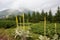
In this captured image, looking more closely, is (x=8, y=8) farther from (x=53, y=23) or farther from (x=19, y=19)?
(x=53, y=23)

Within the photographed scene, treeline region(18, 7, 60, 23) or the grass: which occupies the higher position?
treeline region(18, 7, 60, 23)

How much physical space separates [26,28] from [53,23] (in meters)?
0.42

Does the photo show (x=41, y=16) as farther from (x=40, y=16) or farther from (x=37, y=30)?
(x=37, y=30)

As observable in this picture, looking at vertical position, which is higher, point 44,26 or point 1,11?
point 1,11

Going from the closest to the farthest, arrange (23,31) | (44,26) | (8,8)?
1. (23,31)
2. (44,26)
3. (8,8)

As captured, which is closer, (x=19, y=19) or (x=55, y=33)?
(x=55, y=33)

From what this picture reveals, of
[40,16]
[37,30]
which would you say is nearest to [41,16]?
[40,16]

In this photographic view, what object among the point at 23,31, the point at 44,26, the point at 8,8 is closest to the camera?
the point at 23,31

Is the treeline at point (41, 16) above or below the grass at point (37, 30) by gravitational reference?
above

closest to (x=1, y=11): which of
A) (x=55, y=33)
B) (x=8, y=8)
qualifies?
(x=8, y=8)

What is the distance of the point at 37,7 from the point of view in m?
2.61

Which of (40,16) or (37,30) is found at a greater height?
(40,16)

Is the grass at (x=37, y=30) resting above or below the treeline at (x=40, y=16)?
below

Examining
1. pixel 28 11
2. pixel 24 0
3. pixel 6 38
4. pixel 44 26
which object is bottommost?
pixel 6 38
